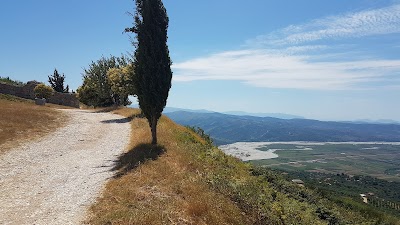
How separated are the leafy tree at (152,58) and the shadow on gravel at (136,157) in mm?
2392

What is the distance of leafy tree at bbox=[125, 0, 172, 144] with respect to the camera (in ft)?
68.8

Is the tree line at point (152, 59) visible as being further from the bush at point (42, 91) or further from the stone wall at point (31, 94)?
the stone wall at point (31, 94)

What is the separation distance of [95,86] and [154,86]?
38.9 m

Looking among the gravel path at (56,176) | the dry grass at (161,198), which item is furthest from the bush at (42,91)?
the dry grass at (161,198)

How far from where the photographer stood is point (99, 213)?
405 inches

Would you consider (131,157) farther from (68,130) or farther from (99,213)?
(68,130)

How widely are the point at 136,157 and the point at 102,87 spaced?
40170 millimetres

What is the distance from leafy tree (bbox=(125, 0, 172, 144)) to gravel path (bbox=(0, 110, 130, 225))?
4695 mm

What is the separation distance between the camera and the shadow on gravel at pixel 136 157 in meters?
16.7

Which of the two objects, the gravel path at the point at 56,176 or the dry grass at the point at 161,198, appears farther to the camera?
the gravel path at the point at 56,176

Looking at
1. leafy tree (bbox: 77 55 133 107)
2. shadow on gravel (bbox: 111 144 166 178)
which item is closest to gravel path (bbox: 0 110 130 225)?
shadow on gravel (bbox: 111 144 166 178)

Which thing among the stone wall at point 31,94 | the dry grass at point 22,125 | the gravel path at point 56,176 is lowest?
the gravel path at point 56,176

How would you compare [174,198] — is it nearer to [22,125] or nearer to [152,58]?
[152,58]

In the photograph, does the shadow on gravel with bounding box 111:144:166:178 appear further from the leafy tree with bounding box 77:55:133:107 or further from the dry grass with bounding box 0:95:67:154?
the leafy tree with bounding box 77:55:133:107
